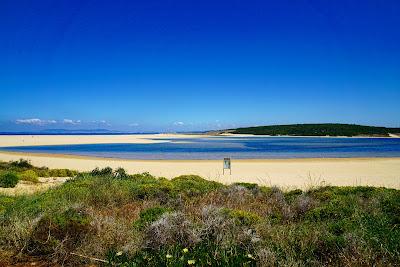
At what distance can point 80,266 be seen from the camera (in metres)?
4.32

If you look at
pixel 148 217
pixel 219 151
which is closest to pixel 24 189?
pixel 148 217

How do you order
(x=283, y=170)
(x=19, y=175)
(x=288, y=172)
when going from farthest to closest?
(x=283, y=170) → (x=288, y=172) → (x=19, y=175)

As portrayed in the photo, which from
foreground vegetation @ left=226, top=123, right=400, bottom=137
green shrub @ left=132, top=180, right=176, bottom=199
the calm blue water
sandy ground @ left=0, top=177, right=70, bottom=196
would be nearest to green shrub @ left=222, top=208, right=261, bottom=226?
green shrub @ left=132, top=180, right=176, bottom=199

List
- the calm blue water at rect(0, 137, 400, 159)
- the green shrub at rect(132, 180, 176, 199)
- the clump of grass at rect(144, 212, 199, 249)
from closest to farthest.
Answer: the clump of grass at rect(144, 212, 199, 249)
the green shrub at rect(132, 180, 176, 199)
the calm blue water at rect(0, 137, 400, 159)

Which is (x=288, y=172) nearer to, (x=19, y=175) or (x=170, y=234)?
(x=19, y=175)

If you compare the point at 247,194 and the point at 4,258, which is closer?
the point at 4,258

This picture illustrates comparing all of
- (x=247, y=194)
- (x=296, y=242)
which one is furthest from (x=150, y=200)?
(x=296, y=242)

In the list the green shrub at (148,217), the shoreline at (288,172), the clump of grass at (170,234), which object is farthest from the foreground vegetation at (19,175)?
the clump of grass at (170,234)

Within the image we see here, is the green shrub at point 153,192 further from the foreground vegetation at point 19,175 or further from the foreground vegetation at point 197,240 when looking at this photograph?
the foreground vegetation at point 19,175

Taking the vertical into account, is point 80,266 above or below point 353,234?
below

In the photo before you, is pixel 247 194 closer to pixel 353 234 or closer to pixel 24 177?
pixel 353 234

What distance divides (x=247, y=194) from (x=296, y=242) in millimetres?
4330

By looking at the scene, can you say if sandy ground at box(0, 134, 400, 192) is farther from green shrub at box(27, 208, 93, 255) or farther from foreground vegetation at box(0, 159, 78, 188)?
green shrub at box(27, 208, 93, 255)

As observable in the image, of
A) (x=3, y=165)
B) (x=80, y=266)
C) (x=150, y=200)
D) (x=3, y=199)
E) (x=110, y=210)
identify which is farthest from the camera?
(x=3, y=165)
